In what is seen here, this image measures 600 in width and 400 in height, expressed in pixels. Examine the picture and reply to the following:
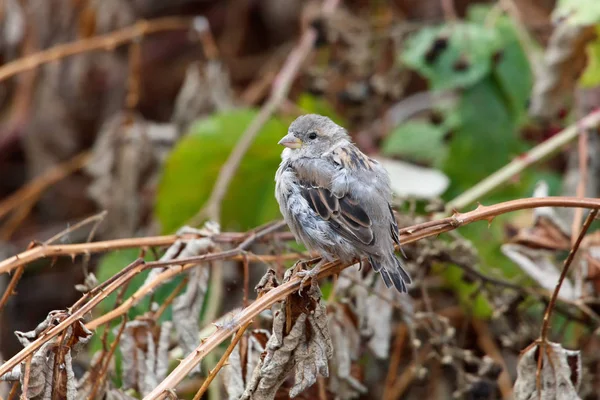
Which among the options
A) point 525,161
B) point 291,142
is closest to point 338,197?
point 291,142

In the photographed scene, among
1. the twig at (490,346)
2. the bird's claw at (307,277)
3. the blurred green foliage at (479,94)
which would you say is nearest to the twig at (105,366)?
the bird's claw at (307,277)

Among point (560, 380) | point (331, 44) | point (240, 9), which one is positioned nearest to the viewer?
point (560, 380)

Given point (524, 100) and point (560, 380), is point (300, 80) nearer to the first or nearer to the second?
point (524, 100)

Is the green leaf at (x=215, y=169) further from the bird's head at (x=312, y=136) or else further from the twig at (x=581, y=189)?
the twig at (x=581, y=189)

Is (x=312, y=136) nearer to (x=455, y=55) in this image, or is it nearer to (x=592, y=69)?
(x=455, y=55)

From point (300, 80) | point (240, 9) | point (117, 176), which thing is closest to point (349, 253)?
point (117, 176)
